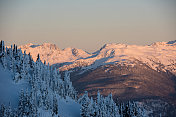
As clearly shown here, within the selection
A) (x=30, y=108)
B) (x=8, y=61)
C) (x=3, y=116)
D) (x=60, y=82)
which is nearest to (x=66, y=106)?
(x=60, y=82)

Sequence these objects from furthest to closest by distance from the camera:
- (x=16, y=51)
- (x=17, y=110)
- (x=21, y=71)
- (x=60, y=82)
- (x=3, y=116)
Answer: (x=60, y=82) → (x=16, y=51) → (x=21, y=71) → (x=17, y=110) → (x=3, y=116)

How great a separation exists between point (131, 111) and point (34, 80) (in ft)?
156

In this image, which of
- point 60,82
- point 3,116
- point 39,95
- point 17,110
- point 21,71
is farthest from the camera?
point 60,82

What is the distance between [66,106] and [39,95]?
32398 mm

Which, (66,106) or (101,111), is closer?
(101,111)

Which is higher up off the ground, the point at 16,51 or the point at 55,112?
the point at 16,51

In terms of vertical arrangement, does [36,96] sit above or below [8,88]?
below

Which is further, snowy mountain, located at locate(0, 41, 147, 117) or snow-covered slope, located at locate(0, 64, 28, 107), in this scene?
snow-covered slope, located at locate(0, 64, 28, 107)

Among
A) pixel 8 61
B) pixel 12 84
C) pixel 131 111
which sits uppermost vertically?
pixel 8 61

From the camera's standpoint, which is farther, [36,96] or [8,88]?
[36,96]

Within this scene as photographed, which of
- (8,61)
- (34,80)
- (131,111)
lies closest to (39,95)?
(34,80)

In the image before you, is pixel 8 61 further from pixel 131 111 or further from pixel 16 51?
pixel 131 111

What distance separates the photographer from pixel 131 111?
15962cm

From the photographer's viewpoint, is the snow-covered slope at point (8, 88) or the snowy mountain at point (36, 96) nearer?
the snowy mountain at point (36, 96)
